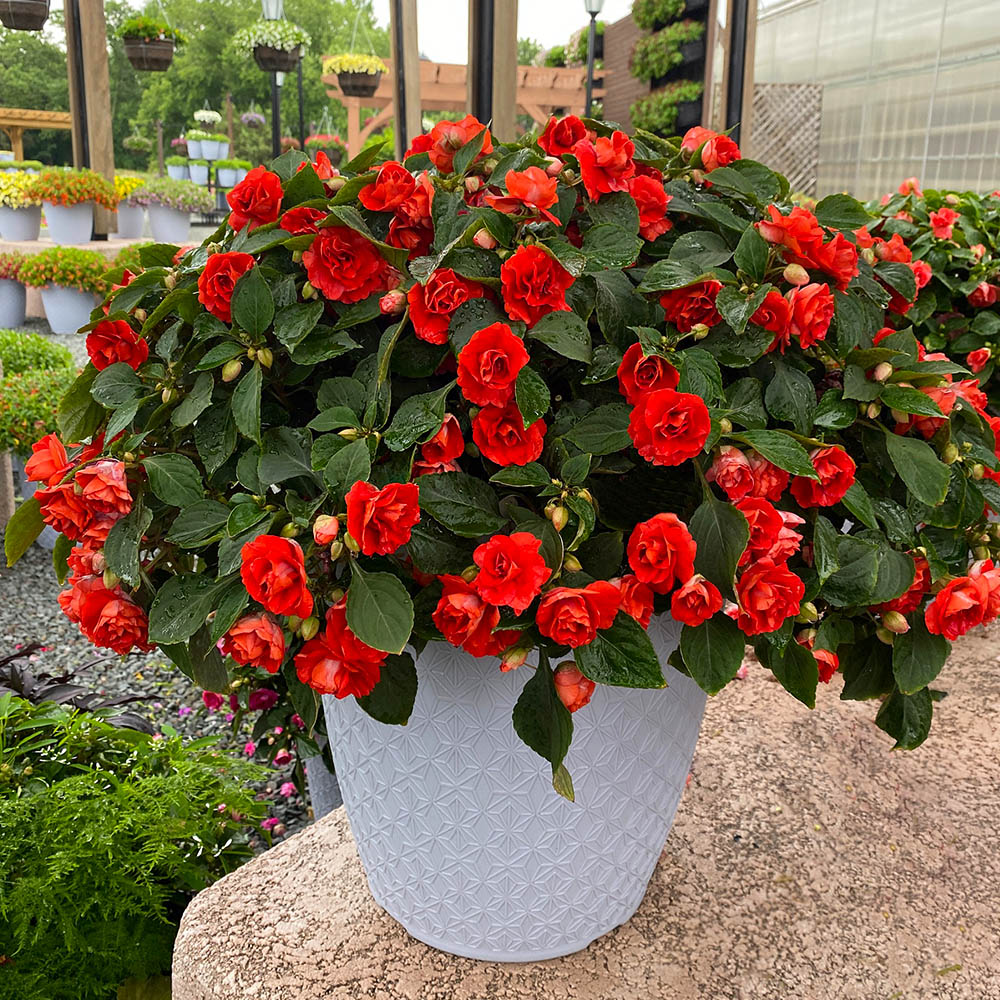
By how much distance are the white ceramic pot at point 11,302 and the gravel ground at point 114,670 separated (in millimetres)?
2378

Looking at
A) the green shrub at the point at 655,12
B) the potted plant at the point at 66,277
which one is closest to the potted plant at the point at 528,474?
the potted plant at the point at 66,277

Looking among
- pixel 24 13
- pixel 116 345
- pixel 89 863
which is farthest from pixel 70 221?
pixel 116 345

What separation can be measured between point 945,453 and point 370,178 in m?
0.50

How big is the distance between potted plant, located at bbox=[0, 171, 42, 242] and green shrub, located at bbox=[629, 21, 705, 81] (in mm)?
3268

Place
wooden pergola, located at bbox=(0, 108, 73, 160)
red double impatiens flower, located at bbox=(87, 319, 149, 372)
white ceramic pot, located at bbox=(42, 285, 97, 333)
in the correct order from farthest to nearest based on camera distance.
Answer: wooden pergola, located at bbox=(0, 108, 73, 160), white ceramic pot, located at bbox=(42, 285, 97, 333), red double impatiens flower, located at bbox=(87, 319, 149, 372)

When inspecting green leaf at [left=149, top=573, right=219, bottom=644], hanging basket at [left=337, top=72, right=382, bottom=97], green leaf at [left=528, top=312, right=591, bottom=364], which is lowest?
green leaf at [left=149, top=573, right=219, bottom=644]

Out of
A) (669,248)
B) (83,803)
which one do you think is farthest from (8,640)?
(669,248)

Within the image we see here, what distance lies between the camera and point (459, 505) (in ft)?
2.09

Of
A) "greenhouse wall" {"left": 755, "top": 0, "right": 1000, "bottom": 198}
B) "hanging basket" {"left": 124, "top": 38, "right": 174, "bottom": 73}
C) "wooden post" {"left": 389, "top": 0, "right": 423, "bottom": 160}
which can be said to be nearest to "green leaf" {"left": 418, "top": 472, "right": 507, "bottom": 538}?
"wooden post" {"left": 389, "top": 0, "right": 423, "bottom": 160}

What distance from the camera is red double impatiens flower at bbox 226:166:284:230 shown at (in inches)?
29.2

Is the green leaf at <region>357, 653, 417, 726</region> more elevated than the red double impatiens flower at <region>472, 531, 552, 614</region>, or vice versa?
the red double impatiens flower at <region>472, 531, 552, 614</region>

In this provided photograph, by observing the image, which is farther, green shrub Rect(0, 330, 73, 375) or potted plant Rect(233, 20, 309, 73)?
potted plant Rect(233, 20, 309, 73)

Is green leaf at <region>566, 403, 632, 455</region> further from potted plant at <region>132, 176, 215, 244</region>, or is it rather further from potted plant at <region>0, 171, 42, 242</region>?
potted plant at <region>132, 176, 215, 244</region>

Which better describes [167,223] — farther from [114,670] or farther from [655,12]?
[114,670]
